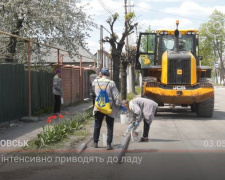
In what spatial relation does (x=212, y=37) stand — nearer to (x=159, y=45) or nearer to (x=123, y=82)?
(x=123, y=82)

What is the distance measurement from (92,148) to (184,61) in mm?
7710

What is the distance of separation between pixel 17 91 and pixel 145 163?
21.0 feet

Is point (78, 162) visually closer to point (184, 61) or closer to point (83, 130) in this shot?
point (83, 130)

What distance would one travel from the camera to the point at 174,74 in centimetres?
1577

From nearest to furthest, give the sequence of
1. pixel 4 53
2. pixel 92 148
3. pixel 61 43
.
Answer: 1. pixel 92 148
2. pixel 4 53
3. pixel 61 43

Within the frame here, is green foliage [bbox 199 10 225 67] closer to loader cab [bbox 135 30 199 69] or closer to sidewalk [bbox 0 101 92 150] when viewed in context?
loader cab [bbox 135 30 199 69]

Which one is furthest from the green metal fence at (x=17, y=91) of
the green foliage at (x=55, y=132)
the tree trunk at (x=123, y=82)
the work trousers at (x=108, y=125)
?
the tree trunk at (x=123, y=82)

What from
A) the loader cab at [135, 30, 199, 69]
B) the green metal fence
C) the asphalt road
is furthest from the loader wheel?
the green metal fence

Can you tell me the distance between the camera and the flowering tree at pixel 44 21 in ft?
56.1

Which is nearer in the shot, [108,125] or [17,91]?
[108,125]

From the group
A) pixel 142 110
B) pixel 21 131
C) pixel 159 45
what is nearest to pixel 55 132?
pixel 21 131

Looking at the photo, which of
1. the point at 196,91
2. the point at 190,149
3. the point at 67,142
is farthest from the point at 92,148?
the point at 196,91

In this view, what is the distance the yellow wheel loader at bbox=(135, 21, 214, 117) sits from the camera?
50.6 ft

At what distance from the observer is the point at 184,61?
15.8m
